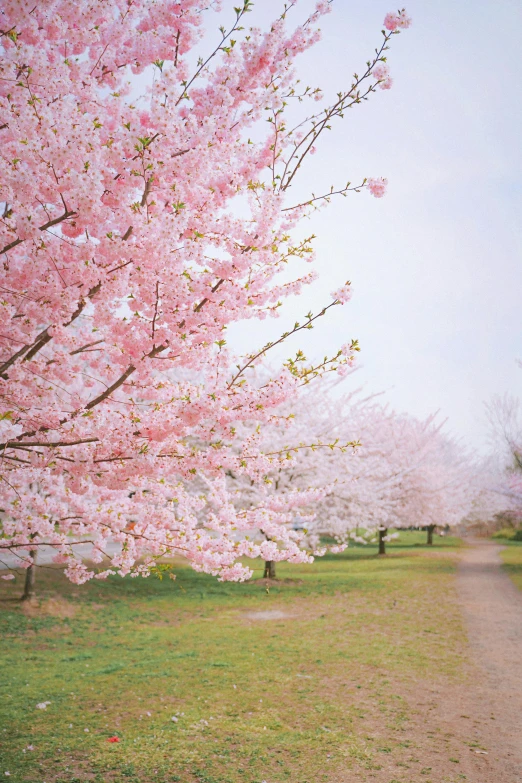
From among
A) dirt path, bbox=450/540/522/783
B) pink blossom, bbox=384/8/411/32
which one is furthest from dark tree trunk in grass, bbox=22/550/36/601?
pink blossom, bbox=384/8/411/32

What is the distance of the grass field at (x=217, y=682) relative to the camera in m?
5.18

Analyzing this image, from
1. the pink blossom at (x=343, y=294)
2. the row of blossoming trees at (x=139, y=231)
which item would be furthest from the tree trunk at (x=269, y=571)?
the pink blossom at (x=343, y=294)

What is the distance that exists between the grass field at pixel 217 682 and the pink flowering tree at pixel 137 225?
2.14 m

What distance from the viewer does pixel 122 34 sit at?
4.41m

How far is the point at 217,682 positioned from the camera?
25.3 feet

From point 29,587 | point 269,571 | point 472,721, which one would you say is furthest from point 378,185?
point 269,571

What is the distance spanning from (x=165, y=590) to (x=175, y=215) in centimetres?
1560

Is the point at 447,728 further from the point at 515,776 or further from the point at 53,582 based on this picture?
the point at 53,582

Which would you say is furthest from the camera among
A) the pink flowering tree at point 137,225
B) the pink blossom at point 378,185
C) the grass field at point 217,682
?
the grass field at point 217,682

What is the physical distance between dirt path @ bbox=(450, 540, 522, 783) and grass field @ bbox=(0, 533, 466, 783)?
473 millimetres

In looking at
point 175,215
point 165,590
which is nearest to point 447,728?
point 175,215

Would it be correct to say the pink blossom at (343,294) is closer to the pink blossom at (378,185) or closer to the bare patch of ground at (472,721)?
the pink blossom at (378,185)

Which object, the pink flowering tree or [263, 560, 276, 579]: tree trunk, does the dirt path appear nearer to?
the pink flowering tree

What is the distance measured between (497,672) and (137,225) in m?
8.39
